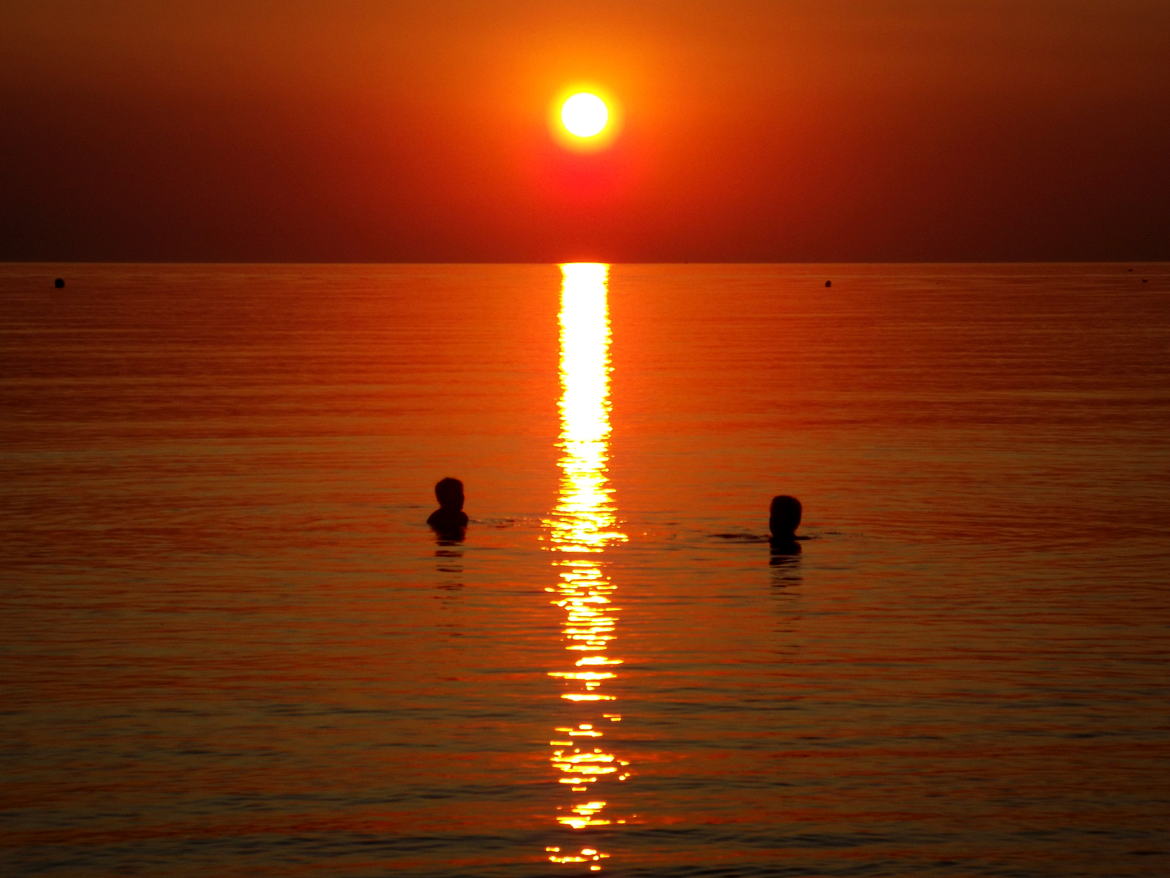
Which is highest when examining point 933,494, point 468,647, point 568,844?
point 933,494

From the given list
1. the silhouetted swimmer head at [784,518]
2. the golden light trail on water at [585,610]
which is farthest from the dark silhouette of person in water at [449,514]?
the silhouetted swimmer head at [784,518]

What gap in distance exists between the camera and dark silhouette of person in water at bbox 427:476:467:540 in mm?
29969

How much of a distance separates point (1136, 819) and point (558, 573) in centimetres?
1279

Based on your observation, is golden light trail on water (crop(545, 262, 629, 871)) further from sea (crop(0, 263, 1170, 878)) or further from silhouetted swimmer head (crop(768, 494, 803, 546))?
silhouetted swimmer head (crop(768, 494, 803, 546))

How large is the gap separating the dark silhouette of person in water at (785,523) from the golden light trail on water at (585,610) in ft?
8.89

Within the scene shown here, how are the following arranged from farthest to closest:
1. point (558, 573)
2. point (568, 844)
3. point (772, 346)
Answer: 1. point (772, 346)
2. point (558, 573)
3. point (568, 844)

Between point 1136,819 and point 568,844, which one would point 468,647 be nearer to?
point 568,844

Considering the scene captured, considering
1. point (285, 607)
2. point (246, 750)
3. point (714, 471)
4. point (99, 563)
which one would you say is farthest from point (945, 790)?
point (714, 471)

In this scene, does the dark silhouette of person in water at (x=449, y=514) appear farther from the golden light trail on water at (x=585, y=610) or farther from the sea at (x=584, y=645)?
the golden light trail on water at (x=585, y=610)

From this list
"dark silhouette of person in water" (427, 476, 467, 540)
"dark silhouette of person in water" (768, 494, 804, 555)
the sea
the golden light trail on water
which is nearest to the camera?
the sea

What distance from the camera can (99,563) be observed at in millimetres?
27172

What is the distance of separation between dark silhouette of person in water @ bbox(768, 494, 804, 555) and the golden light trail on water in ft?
8.89

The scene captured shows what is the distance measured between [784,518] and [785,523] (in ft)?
0.29

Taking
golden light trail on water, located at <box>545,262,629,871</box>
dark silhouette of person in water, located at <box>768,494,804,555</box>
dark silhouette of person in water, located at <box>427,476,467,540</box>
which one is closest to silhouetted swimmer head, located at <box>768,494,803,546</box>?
dark silhouette of person in water, located at <box>768,494,804,555</box>
